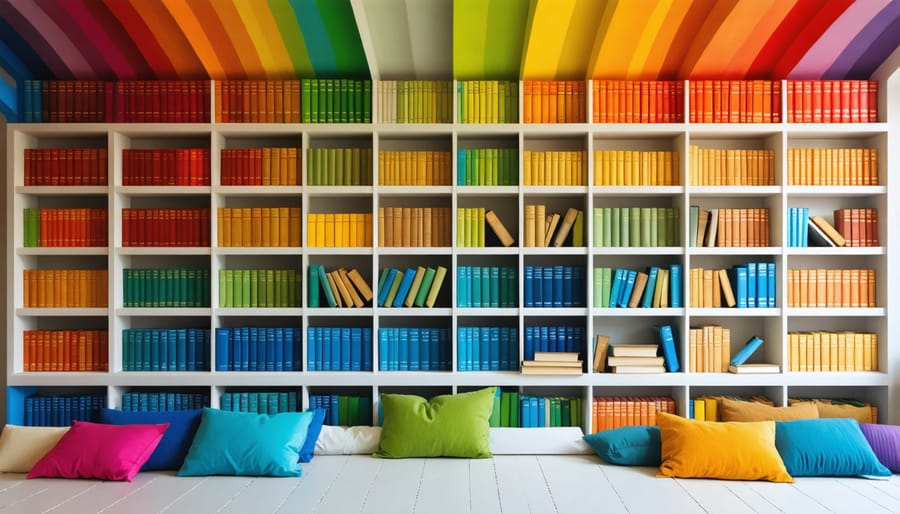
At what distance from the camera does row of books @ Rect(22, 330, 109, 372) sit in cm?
495

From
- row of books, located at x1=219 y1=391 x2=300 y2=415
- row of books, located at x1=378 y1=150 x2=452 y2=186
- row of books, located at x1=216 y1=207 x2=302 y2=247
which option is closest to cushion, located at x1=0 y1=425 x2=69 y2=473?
row of books, located at x1=219 y1=391 x2=300 y2=415

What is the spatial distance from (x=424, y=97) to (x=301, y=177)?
995 mm

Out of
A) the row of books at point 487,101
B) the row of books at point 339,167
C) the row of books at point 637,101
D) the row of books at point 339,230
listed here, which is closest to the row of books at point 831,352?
the row of books at point 637,101

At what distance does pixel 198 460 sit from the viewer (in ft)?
13.2

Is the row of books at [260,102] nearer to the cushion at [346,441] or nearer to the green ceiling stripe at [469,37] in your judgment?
the green ceiling stripe at [469,37]

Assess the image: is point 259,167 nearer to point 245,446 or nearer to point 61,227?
→ point 61,227

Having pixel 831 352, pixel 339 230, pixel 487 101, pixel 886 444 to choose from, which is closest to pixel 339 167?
pixel 339 230

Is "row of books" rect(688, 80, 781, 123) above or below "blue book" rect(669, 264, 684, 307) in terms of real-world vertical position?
above

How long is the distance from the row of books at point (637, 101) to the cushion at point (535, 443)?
6.85ft

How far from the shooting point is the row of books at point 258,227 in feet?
16.2

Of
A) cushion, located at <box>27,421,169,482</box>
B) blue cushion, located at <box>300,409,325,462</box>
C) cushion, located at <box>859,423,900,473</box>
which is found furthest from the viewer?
blue cushion, located at <box>300,409,325,462</box>

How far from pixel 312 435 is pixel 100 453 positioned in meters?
1.16

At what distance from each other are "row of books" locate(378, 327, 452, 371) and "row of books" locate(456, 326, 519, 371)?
0.32 feet

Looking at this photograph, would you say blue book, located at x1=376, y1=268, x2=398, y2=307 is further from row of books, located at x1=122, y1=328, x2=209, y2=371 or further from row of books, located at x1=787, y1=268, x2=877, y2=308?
row of books, located at x1=787, y1=268, x2=877, y2=308
